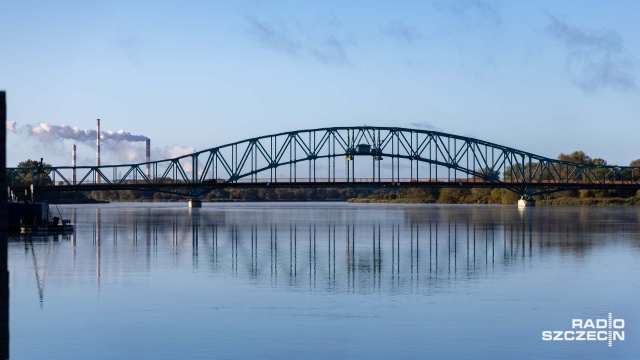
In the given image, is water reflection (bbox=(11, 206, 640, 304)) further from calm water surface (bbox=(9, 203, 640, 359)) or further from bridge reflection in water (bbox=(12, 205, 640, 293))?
calm water surface (bbox=(9, 203, 640, 359))

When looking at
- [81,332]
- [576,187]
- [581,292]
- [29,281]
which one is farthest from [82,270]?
[576,187]

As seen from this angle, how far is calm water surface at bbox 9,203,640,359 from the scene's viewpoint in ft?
63.4

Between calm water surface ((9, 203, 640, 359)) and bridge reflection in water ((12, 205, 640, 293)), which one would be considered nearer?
calm water surface ((9, 203, 640, 359))

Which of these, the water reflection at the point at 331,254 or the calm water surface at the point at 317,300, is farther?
the water reflection at the point at 331,254

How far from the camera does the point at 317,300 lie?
2777 cm

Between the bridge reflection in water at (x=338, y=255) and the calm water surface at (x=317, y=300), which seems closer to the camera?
the calm water surface at (x=317, y=300)

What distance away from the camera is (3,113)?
6613mm

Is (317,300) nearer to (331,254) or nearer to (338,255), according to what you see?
(338,255)

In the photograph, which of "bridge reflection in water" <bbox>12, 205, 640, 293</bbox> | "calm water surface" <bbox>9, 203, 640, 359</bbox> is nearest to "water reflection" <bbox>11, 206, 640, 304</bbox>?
"bridge reflection in water" <bbox>12, 205, 640, 293</bbox>

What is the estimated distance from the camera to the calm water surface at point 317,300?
19328 millimetres

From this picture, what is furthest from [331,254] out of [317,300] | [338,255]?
[317,300]

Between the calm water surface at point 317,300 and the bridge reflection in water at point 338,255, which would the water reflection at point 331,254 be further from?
the calm water surface at point 317,300

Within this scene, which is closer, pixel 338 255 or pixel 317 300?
pixel 317 300

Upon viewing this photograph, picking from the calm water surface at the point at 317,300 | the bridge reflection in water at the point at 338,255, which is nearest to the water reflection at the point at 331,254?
the bridge reflection in water at the point at 338,255
